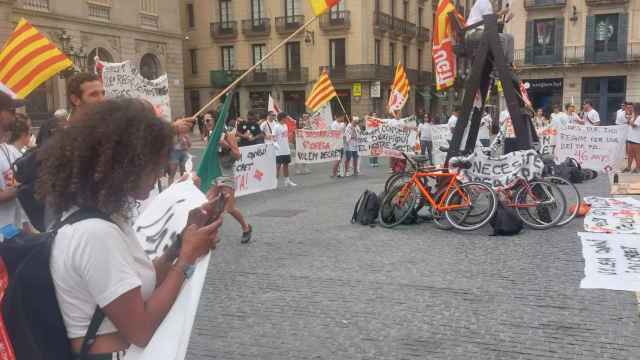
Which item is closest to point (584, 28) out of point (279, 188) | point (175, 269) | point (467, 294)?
point (279, 188)

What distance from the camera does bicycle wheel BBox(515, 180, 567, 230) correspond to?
777 cm

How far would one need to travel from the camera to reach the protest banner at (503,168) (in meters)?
7.87

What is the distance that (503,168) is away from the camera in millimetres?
8016

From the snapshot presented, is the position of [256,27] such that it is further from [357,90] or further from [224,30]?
[357,90]

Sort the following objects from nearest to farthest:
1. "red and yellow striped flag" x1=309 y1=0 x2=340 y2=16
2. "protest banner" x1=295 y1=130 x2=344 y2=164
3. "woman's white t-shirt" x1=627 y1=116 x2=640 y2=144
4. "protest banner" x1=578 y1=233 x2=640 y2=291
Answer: "protest banner" x1=578 y1=233 x2=640 y2=291 → "red and yellow striped flag" x1=309 y1=0 x2=340 y2=16 → "woman's white t-shirt" x1=627 y1=116 x2=640 y2=144 → "protest banner" x1=295 y1=130 x2=344 y2=164

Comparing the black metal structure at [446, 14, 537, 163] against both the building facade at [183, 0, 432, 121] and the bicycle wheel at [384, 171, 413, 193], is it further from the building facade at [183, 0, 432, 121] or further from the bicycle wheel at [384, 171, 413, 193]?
the building facade at [183, 0, 432, 121]

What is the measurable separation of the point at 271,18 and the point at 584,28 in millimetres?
20737

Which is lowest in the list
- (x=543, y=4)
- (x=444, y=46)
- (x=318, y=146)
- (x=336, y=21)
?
(x=318, y=146)

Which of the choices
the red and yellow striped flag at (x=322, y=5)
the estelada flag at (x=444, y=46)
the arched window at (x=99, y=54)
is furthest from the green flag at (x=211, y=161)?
the arched window at (x=99, y=54)

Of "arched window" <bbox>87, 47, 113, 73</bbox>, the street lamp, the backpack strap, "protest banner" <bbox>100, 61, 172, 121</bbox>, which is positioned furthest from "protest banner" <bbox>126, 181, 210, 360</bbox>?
"arched window" <bbox>87, 47, 113, 73</bbox>

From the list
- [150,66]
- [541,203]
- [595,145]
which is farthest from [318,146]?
[150,66]

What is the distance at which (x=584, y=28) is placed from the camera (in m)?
36.3

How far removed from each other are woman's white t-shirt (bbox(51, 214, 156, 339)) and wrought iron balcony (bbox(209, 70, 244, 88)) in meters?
42.6

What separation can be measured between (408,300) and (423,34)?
151ft
